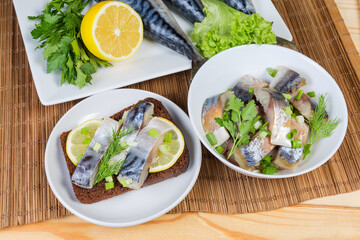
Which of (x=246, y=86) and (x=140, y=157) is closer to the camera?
(x=140, y=157)

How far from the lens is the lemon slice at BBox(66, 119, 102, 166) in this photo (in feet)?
5.96

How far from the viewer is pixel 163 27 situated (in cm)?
226

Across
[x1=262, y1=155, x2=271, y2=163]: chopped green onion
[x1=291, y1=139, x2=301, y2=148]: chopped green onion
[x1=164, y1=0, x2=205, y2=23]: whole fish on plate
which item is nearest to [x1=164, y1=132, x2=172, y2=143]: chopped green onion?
[x1=262, y1=155, x2=271, y2=163]: chopped green onion

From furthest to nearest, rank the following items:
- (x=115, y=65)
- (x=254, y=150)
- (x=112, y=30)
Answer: (x=115, y=65)
(x=112, y=30)
(x=254, y=150)

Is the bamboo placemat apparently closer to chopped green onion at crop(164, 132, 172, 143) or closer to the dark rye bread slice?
the dark rye bread slice

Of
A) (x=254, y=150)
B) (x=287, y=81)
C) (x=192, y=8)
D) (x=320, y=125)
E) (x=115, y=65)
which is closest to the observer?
(x=254, y=150)

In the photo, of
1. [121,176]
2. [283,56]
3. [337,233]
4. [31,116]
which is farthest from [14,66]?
[337,233]

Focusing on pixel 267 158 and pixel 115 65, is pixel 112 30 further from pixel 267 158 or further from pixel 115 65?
pixel 267 158

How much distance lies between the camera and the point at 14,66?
7.65 feet

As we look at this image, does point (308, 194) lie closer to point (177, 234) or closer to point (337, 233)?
point (337, 233)

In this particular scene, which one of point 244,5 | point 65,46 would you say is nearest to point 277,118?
point 244,5

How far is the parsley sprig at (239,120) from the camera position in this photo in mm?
1712

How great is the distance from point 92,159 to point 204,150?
2.00 ft

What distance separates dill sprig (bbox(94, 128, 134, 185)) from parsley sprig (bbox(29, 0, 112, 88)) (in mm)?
472
